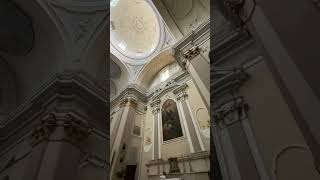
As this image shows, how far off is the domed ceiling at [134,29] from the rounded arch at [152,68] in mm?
911

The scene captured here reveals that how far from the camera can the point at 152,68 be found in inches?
642

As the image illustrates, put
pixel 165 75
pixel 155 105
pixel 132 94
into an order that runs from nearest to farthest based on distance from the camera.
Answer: pixel 155 105, pixel 132 94, pixel 165 75

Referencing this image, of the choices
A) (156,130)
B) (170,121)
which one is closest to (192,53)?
(170,121)

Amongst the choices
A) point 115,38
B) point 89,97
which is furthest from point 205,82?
point 115,38

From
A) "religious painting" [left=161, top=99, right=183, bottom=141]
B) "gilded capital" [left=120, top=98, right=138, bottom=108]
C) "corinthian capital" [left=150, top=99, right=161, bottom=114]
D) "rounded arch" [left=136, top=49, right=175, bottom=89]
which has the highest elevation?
"rounded arch" [left=136, top=49, right=175, bottom=89]

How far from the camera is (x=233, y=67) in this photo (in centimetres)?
514

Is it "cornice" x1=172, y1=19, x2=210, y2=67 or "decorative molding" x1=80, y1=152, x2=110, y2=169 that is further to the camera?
"cornice" x1=172, y1=19, x2=210, y2=67

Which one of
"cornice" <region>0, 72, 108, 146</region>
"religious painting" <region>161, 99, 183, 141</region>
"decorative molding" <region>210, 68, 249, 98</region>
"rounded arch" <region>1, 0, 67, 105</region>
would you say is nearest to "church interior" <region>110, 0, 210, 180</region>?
"religious painting" <region>161, 99, 183, 141</region>

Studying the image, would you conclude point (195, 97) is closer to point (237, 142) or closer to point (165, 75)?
point (165, 75)

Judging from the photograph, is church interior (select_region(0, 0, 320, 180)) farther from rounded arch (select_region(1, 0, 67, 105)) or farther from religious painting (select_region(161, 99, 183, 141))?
religious painting (select_region(161, 99, 183, 141))

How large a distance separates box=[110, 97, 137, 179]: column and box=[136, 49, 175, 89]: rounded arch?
210 cm

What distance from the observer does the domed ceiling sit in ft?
52.5

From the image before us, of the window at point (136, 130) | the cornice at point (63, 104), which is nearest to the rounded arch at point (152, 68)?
the window at point (136, 130)

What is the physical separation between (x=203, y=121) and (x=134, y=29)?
9.77 m
